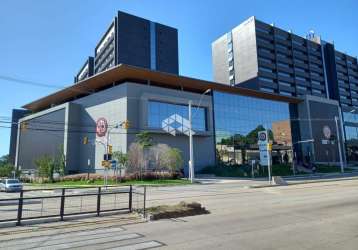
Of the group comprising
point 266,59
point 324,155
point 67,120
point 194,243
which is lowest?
point 194,243

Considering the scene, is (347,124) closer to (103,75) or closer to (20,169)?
(103,75)

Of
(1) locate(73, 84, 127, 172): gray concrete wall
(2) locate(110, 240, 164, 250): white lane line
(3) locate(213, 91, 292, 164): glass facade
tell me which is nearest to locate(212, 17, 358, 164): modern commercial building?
(3) locate(213, 91, 292, 164): glass facade

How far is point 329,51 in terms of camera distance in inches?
4830

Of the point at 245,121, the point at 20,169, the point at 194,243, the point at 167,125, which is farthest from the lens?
the point at 20,169

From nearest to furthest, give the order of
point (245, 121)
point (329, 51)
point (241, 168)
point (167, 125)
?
point (167, 125)
point (241, 168)
point (245, 121)
point (329, 51)

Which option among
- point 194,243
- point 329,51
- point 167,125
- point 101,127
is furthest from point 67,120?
point 329,51

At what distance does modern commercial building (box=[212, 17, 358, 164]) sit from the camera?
103m

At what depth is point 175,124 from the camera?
5625cm

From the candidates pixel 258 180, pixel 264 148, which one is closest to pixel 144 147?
pixel 258 180

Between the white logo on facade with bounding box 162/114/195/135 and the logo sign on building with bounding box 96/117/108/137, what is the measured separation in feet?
34.6

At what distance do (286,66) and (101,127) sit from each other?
2947 inches

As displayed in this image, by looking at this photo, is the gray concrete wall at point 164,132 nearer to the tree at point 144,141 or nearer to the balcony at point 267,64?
the tree at point 144,141

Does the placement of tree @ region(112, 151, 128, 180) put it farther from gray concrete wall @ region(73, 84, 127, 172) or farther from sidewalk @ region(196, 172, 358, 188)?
sidewalk @ region(196, 172, 358, 188)

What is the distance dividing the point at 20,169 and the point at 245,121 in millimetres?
54572
